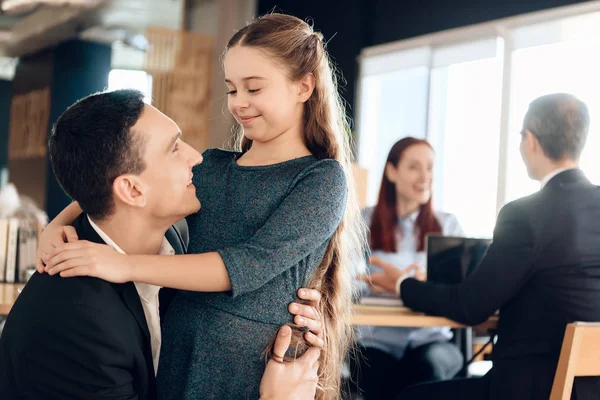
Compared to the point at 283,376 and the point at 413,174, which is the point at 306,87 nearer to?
the point at 283,376

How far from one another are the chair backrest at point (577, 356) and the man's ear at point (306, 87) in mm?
1030

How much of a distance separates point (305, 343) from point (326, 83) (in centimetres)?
68

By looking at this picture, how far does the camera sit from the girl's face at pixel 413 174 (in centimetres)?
396

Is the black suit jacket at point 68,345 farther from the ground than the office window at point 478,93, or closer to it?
closer to it

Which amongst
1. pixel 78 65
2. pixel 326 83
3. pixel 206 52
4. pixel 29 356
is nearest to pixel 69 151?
pixel 29 356

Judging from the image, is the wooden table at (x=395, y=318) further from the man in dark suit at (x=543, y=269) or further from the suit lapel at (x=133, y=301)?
the suit lapel at (x=133, y=301)

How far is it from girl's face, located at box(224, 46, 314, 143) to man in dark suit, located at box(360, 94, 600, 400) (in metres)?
1.06

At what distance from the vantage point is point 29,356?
149 cm

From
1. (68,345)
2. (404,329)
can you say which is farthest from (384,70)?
(68,345)

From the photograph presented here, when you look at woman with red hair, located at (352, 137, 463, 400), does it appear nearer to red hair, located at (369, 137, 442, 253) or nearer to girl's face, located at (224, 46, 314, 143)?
red hair, located at (369, 137, 442, 253)

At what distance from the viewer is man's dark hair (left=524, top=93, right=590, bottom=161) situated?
8.75ft

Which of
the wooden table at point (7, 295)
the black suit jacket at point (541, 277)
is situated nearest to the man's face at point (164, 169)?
the wooden table at point (7, 295)

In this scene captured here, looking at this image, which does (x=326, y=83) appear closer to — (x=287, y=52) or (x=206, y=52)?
(x=287, y=52)

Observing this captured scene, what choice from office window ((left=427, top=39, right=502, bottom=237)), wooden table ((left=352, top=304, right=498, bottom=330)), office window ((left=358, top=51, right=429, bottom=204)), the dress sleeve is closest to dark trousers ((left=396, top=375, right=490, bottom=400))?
wooden table ((left=352, top=304, right=498, bottom=330))
